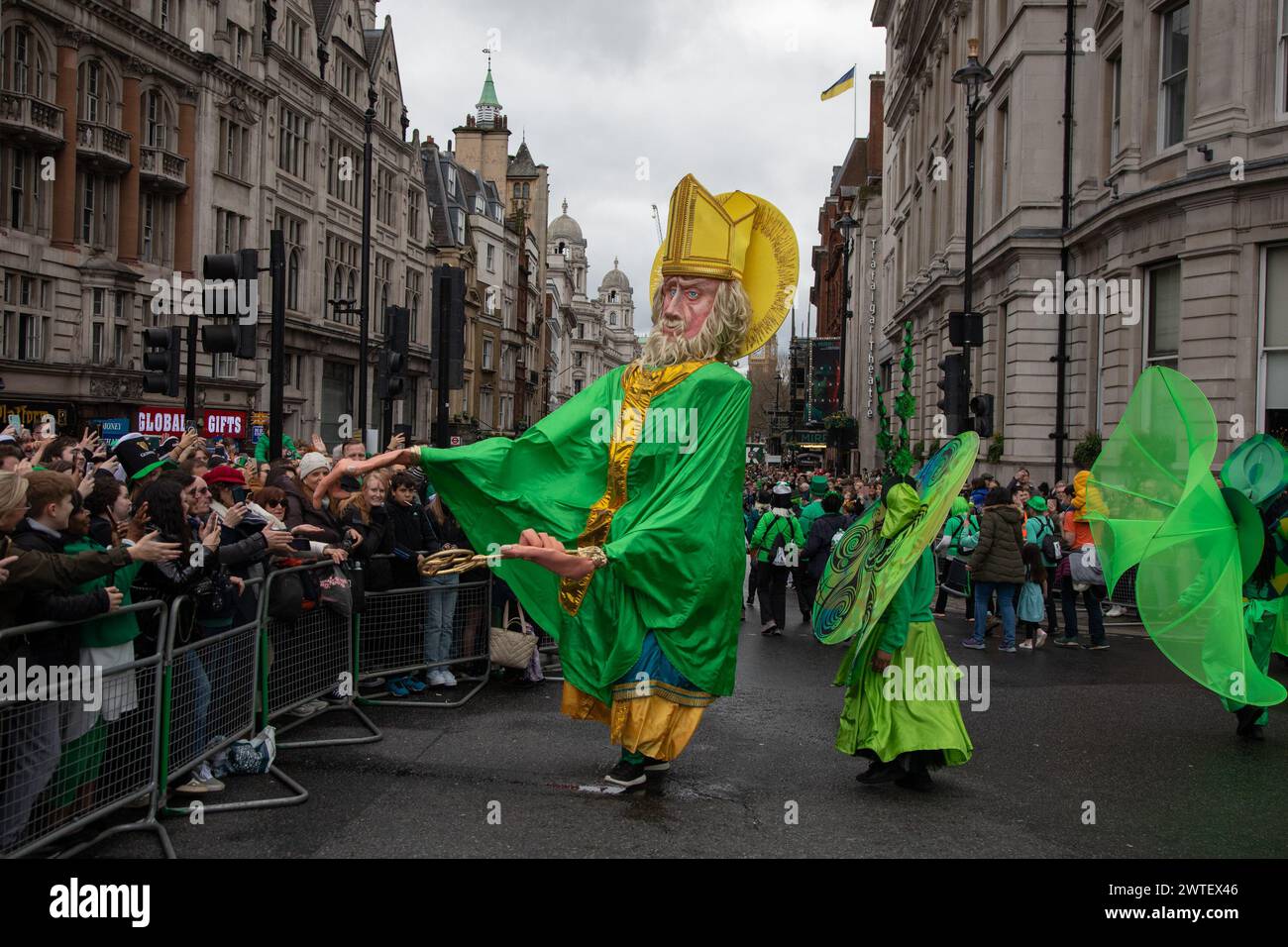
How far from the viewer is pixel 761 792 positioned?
20.0ft

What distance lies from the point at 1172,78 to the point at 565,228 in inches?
4102

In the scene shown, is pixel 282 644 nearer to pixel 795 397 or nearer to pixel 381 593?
pixel 381 593

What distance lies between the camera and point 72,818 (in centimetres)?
489

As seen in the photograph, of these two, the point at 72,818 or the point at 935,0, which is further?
the point at 935,0

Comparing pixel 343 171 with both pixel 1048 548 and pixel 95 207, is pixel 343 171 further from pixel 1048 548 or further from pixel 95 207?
pixel 1048 548

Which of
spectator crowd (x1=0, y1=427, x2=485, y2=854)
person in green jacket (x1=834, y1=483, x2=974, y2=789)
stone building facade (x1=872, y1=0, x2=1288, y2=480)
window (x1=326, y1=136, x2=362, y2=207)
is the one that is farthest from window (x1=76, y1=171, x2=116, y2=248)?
person in green jacket (x1=834, y1=483, x2=974, y2=789)

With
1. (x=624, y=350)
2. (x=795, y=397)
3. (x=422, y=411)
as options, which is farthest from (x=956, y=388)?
(x=624, y=350)

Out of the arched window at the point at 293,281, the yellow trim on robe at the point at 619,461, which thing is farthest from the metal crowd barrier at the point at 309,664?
the arched window at the point at 293,281

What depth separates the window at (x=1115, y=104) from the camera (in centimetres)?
2025

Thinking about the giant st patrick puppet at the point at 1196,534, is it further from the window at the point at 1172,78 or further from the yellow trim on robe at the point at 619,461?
the window at the point at 1172,78

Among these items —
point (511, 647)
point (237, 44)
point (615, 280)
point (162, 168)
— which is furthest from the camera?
point (615, 280)

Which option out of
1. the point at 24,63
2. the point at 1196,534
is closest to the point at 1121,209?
the point at 1196,534

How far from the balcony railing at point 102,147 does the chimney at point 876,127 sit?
140 ft
